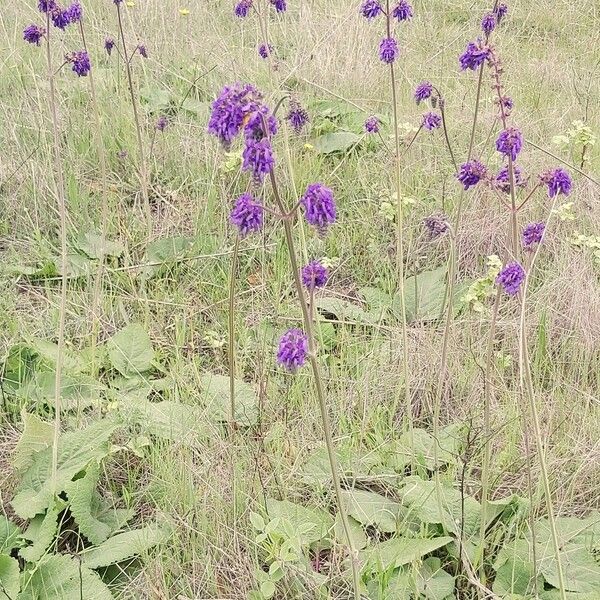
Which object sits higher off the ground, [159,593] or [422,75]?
[422,75]

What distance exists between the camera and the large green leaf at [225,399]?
2.64 m

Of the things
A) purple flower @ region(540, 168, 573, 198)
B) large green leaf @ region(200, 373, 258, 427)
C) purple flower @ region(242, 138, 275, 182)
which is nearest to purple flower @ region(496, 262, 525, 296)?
purple flower @ region(540, 168, 573, 198)

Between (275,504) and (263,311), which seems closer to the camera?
(275,504)

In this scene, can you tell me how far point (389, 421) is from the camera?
265cm

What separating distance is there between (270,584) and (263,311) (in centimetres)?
153

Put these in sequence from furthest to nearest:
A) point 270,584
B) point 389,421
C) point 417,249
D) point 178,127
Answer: point 178,127
point 417,249
point 389,421
point 270,584

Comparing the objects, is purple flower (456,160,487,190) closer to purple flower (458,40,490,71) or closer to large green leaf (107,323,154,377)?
purple flower (458,40,490,71)

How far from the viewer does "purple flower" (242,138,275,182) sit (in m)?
1.31

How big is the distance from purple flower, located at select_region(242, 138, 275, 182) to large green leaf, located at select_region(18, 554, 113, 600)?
1252 mm

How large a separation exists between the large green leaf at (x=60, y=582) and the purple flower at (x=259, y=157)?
1252 millimetres

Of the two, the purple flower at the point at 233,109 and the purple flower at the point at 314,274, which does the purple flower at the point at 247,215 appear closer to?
the purple flower at the point at 233,109

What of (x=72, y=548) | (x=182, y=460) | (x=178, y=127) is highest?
(x=178, y=127)

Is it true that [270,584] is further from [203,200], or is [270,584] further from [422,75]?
[422,75]

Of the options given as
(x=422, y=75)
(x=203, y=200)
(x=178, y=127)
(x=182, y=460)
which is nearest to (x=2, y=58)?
(x=178, y=127)
